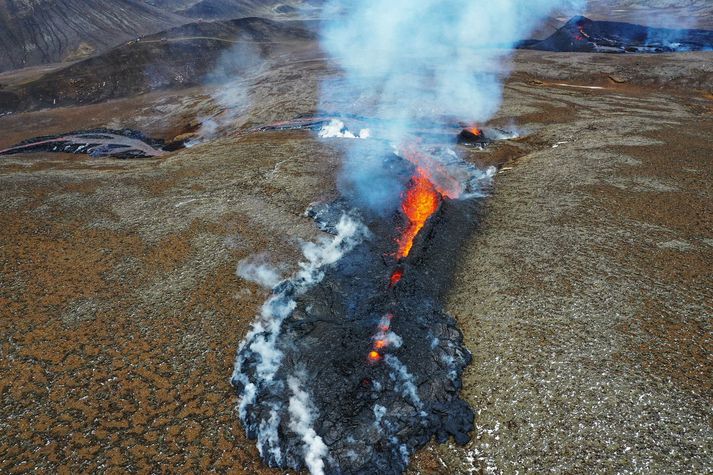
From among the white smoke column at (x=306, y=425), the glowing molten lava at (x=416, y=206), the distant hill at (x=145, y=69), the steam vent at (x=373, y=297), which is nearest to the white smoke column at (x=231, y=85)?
the distant hill at (x=145, y=69)

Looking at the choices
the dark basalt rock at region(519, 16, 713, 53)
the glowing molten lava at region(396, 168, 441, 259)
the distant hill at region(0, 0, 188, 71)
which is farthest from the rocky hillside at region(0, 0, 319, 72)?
the glowing molten lava at region(396, 168, 441, 259)

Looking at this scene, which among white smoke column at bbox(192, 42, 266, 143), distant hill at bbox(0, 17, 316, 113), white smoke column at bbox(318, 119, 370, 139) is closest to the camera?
white smoke column at bbox(318, 119, 370, 139)

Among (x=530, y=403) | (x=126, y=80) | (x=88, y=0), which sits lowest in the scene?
(x=530, y=403)

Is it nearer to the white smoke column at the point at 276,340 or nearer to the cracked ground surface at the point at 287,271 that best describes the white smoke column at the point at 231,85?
the cracked ground surface at the point at 287,271

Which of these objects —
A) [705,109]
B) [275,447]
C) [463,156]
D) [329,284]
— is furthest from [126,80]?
[705,109]

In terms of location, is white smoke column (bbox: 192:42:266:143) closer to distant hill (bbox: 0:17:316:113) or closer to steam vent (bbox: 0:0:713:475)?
distant hill (bbox: 0:17:316:113)

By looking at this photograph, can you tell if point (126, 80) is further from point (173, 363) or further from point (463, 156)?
point (173, 363)
